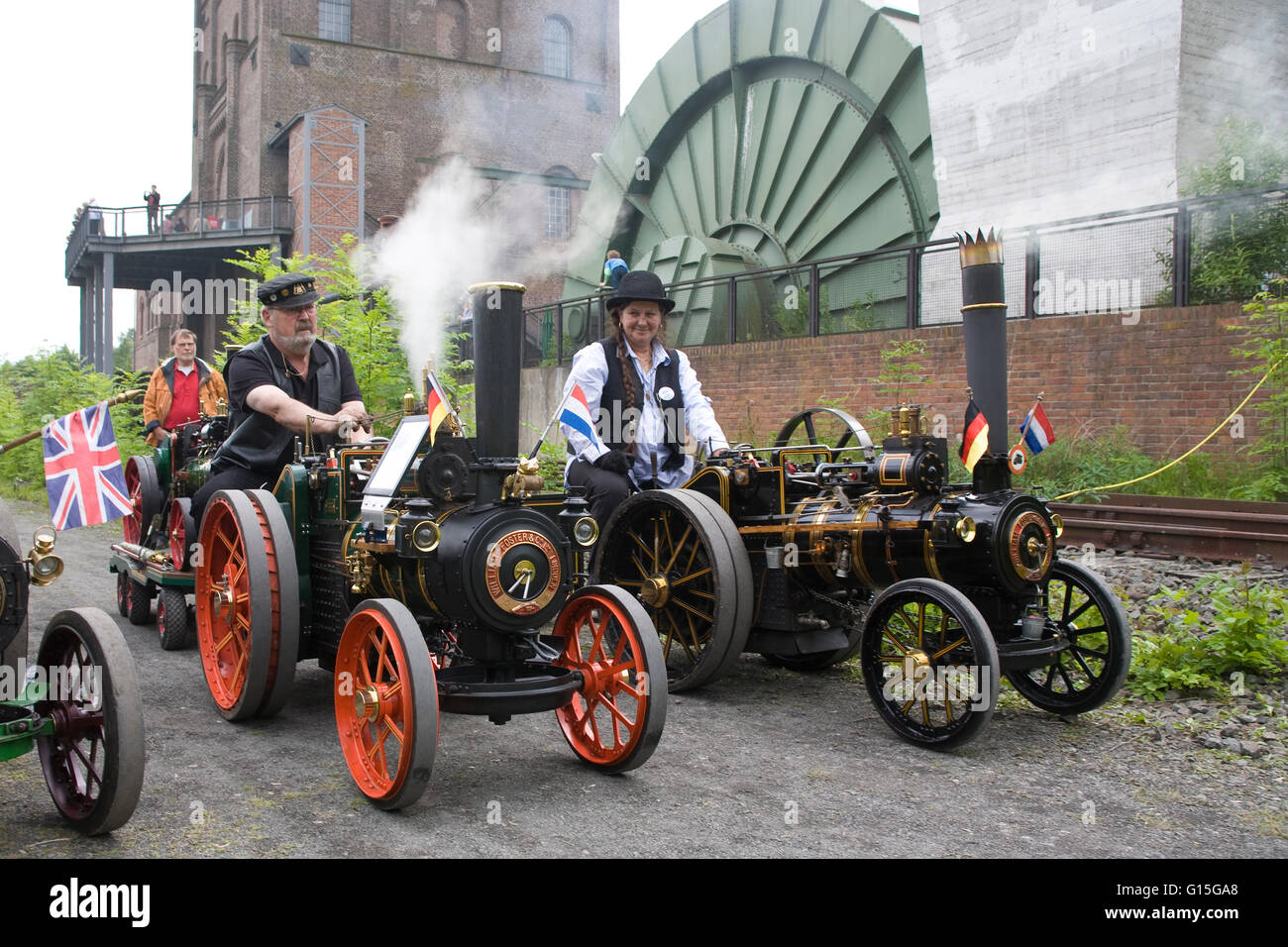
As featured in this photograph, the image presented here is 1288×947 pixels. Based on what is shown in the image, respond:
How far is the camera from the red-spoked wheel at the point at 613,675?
396 cm

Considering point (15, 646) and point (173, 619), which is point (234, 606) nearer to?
point (15, 646)

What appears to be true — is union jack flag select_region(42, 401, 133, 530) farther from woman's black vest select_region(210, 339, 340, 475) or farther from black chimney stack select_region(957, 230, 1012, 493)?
black chimney stack select_region(957, 230, 1012, 493)

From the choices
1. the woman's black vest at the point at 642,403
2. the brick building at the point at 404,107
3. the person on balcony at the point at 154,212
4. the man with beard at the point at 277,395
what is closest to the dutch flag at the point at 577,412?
the woman's black vest at the point at 642,403

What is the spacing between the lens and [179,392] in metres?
9.12

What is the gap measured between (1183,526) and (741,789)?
5.45 metres

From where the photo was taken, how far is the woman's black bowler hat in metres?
5.96

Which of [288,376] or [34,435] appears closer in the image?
[34,435]

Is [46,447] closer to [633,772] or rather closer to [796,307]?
[633,772]

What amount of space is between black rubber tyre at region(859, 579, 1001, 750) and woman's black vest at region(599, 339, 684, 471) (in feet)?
5.87

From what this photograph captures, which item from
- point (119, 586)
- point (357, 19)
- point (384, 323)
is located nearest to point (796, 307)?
point (384, 323)

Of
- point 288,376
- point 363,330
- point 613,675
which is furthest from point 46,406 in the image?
point 613,675

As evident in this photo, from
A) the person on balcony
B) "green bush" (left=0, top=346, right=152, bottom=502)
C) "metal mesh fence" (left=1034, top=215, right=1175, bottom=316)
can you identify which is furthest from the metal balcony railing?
"metal mesh fence" (left=1034, top=215, right=1175, bottom=316)

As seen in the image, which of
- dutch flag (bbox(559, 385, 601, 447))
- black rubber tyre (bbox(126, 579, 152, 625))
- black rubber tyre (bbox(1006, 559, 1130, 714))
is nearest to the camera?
black rubber tyre (bbox(1006, 559, 1130, 714))

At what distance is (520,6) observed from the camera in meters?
38.3
